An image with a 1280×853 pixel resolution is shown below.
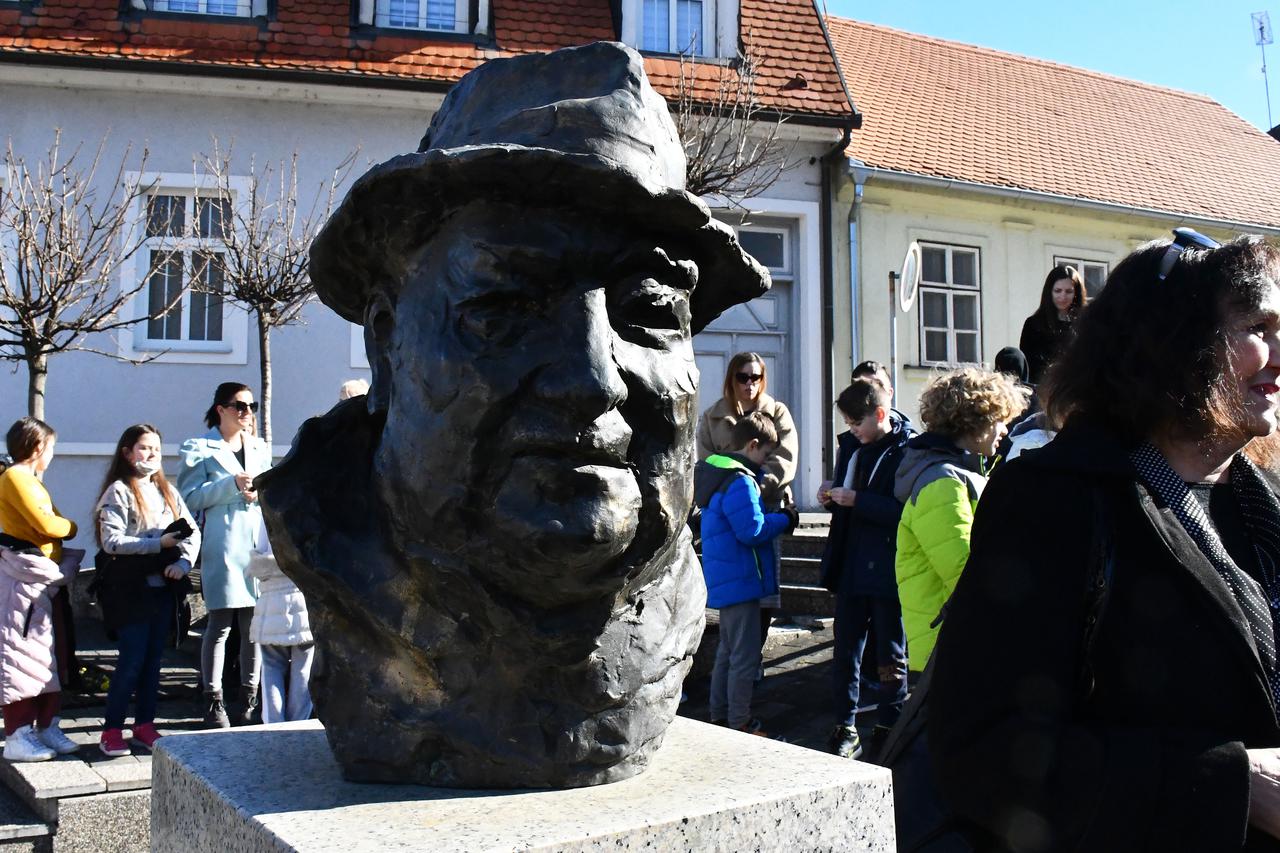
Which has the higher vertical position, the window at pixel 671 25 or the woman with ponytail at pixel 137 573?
the window at pixel 671 25

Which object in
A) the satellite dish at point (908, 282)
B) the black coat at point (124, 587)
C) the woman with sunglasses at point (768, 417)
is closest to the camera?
the black coat at point (124, 587)

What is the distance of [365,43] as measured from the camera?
36.6 feet

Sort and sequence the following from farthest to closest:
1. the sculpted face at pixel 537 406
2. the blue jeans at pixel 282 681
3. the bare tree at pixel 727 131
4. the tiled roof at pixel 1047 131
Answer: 1. the tiled roof at pixel 1047 131
2. the bare tree at pixel 727 131
3. the blue jeans at pixel 282 681
4. the sculpted face at pixel 537 406

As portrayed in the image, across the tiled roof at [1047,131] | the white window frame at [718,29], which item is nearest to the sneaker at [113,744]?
the white window frame at [718,29]

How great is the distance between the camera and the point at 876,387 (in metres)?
5.51

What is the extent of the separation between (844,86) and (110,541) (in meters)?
9.41

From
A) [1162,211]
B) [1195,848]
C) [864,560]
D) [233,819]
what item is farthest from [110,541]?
[1162,211]

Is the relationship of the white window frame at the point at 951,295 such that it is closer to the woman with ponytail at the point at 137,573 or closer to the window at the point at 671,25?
the window at the point at 671,25

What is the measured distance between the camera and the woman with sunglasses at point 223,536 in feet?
18.7

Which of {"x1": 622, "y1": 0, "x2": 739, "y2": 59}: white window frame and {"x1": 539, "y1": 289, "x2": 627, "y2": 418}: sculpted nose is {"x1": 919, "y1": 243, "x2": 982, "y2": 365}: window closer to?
{"x1": 622, "y1": 0, "x2": 739, "y2": 59}: white window frame

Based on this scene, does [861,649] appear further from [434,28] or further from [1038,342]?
[434,28]

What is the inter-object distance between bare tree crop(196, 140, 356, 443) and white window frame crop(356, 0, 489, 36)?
1.56 meters

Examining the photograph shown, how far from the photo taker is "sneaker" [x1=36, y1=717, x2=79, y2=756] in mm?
5262

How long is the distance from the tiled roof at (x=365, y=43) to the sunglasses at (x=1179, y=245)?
8.37m
